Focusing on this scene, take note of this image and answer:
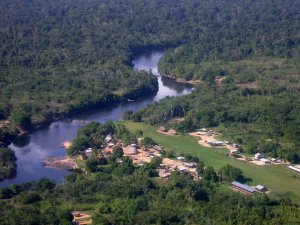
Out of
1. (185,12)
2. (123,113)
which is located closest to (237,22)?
(185,12)

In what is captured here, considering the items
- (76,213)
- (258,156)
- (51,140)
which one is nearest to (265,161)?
(258,156)

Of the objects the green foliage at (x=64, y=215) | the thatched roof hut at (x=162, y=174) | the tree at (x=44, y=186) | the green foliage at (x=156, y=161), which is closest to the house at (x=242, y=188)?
the thatched roof hut at (x=162, y=174)

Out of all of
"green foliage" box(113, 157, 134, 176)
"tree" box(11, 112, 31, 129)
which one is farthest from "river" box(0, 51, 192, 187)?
"green foliage" box(113, 157, 134, 176)

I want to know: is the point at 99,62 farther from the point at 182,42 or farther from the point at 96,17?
the point at 96,17

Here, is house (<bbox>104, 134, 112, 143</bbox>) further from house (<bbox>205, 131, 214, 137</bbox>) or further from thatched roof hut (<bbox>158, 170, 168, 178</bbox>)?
house (<bbox>205, 131, 214, 137</bbox>)

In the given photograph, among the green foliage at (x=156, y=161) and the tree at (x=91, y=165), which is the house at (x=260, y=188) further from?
the tree at (x=91, y=165)

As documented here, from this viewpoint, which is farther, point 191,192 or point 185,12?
point 185,12
